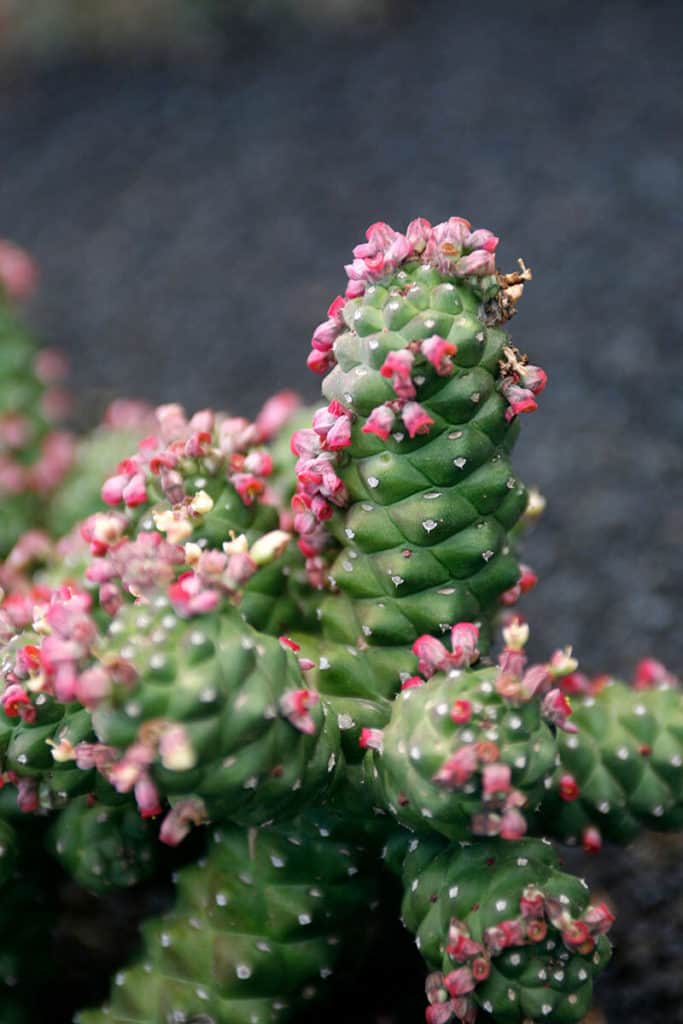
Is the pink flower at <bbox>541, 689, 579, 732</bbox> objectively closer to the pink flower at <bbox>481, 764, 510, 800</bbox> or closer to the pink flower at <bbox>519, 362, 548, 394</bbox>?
the pink flower at <bbox>481, 764, 510, 800</bbox>

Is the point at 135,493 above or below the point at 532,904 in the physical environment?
above

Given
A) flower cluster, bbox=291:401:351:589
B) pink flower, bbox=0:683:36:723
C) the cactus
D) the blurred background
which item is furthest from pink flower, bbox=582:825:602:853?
the blurred background

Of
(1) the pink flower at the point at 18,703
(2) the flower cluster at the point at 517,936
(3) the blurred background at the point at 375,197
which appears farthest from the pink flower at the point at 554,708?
(3) the blurred background at the point at 375,197

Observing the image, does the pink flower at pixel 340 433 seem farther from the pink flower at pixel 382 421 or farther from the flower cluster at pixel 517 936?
the flower cluster at pixel 517 936

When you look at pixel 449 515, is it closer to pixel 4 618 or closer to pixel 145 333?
pixel 4 618

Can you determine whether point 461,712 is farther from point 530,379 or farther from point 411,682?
point 530,379

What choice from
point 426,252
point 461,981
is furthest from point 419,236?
point 461,981
